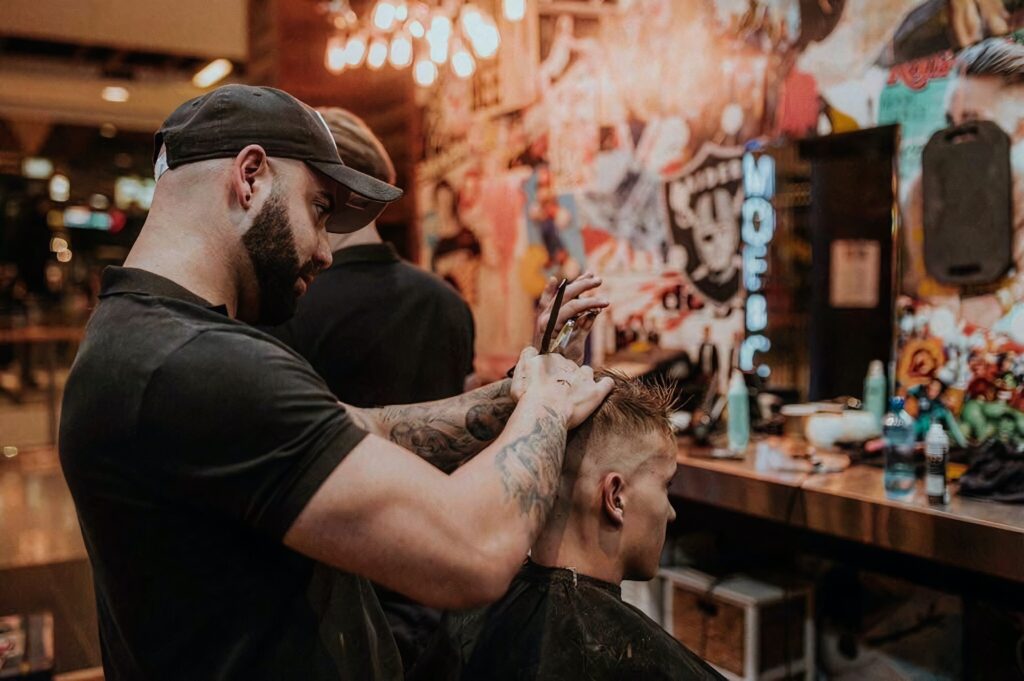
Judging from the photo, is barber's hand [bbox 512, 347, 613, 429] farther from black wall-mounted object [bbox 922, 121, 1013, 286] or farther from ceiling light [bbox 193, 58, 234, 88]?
ceiling light [bbox 193, 58, 234, 88]

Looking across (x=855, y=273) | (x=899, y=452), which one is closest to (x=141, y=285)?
(x=899, y=452)

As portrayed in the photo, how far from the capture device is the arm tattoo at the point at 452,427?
1542 mm

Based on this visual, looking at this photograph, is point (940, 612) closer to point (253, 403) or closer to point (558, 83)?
point (253, 403)

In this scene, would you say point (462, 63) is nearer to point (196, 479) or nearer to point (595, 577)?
point (595, 577)

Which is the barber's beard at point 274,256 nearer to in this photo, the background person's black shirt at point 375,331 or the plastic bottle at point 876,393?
the background person's black shirt at point 375,331

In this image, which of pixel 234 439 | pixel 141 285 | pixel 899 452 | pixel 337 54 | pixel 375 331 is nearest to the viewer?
pixel 234 439

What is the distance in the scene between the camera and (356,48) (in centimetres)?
474

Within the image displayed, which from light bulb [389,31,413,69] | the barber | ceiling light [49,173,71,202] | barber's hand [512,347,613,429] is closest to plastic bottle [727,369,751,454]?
barber's hand [512,347,613,429]

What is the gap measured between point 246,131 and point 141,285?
0.81 ft

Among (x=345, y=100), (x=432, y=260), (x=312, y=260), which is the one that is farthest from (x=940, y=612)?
(x=345, y=100)

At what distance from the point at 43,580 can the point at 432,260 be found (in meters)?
3.97

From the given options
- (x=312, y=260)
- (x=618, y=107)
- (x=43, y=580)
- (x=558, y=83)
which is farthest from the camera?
(x=558, y=83)

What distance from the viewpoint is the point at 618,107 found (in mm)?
4527

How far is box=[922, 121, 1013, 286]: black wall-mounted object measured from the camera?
114 inches
